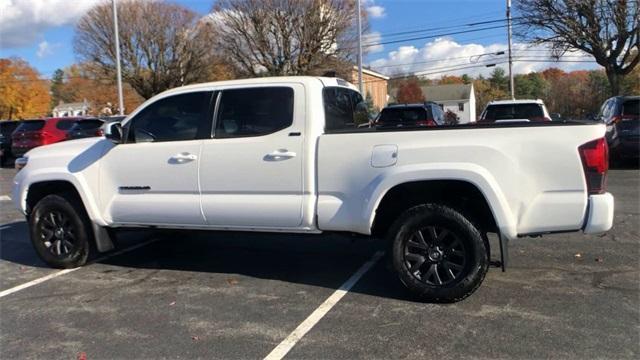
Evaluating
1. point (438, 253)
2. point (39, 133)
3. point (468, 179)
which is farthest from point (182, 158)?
point (39, 133)

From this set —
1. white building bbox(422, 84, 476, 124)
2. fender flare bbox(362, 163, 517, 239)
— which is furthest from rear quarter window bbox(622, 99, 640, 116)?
white building bbox(422, 84, 476, 124)

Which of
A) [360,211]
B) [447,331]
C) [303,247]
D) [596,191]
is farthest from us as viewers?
[303,247]

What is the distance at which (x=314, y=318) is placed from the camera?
462 centimetres

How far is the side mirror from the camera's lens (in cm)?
583

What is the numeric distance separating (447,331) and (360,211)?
4.07 ft

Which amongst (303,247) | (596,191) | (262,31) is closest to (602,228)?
(596,191)

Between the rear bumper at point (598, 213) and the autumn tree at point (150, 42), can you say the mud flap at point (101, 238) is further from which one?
the autumn tree at point (150, 42)

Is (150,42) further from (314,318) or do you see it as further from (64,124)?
(314,318)

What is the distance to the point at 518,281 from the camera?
537 cm

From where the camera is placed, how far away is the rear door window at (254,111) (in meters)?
5.36

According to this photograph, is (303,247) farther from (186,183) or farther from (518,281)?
(518,281)

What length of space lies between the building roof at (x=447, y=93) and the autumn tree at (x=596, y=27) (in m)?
64.7

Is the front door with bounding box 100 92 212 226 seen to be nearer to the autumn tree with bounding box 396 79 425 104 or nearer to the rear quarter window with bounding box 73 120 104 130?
the rear quarter window with bounding box 73 120 104 130

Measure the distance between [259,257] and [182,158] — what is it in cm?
159
